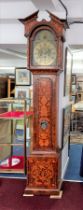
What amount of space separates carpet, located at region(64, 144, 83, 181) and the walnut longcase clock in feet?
2.26

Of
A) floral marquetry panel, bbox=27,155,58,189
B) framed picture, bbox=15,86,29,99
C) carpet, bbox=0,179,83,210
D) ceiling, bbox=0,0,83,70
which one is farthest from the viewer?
framed picture, bbox=15,86,29,99

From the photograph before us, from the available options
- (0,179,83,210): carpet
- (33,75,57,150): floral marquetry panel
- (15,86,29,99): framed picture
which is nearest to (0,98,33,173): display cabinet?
(33,75,57,150): floral marquetry panel

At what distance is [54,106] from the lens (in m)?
3.71

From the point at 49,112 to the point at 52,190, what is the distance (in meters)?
0.99

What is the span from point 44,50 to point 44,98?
0.59 m

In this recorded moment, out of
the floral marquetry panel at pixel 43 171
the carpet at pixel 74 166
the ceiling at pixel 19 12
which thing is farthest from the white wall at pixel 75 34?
the carpet at pixel 74 166

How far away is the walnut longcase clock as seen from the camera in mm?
3619

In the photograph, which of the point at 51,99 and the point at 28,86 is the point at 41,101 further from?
the point at 28,86

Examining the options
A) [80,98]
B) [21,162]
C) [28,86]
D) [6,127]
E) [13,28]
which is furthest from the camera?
[80,98]

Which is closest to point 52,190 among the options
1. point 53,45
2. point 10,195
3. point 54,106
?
point 10,195

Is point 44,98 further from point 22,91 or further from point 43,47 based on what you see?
point 22,91

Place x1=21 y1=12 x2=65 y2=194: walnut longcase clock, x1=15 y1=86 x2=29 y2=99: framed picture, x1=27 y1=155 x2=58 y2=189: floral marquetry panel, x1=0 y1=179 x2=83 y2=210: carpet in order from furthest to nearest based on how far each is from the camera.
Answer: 1. x1=15 y1=86 x2=29 y2=99: framed picture
2. x1=27 y1=155 x2=58 y2=189: floral marquetry panel
3. x1=21 y1=12 x2=65 y2=194: walnut longcase clock
4. x1=0 y1=179 x2=83 y2=210: carpet

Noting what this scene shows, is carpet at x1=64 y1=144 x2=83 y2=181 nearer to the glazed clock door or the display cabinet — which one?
the display cabinet

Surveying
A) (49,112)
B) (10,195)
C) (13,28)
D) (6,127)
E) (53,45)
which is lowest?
(10,195)
